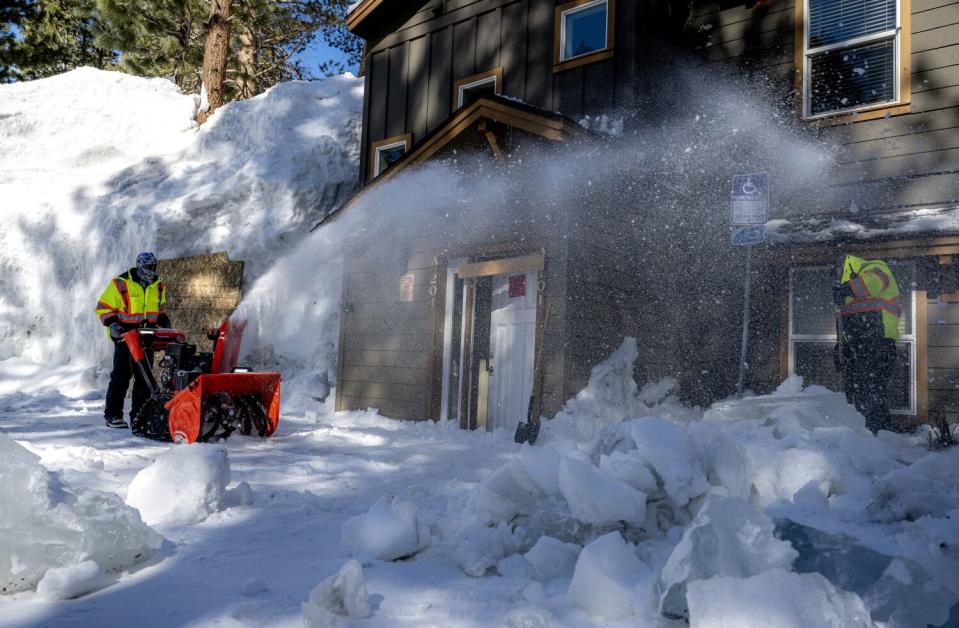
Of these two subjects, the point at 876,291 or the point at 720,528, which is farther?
the point at 876,291

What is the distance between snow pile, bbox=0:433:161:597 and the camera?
2725 millimetres

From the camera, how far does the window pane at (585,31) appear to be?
9547mm

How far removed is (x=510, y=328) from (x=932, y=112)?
206 inches

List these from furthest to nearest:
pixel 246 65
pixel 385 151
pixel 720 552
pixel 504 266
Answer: pixel 246 65
pixel 385 151
pixel 504 266
pixel 720 552

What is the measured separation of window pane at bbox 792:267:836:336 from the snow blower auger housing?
6018mm

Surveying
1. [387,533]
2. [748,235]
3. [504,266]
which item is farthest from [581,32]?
[387,533]

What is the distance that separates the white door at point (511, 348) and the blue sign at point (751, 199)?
2559 mm

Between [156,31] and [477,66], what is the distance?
509 inches

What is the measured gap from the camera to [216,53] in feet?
60.1

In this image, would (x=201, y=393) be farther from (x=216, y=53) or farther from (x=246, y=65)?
(x=246, y=65)

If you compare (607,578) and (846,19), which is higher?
(846,19)

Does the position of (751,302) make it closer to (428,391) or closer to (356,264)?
(428,391)

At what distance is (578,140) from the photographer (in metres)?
7.99

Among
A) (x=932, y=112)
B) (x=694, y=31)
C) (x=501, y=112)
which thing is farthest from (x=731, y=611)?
(x=694, y=31)
